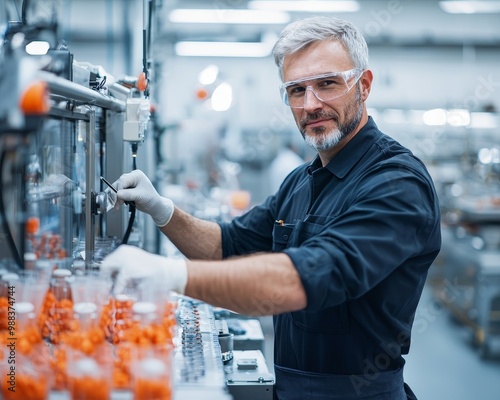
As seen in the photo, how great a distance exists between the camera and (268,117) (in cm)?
752

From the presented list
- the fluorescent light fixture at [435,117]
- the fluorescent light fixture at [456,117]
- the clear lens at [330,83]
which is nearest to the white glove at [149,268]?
the clear lens at [330,83]

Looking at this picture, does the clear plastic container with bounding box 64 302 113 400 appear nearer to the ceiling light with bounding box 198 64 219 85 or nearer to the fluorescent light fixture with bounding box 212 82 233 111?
the ceiling light with bounding box 198 64 219 85

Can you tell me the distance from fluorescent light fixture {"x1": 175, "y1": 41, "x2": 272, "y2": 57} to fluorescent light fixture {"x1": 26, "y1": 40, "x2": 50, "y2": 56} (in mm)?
6355

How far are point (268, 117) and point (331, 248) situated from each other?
633cm

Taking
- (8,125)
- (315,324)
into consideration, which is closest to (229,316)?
(315,324)

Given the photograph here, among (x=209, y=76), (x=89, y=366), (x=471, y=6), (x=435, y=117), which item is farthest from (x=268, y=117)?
(x=89, y=366)

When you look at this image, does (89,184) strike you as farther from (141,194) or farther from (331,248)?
(331,248)

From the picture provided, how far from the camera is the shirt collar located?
170 centimetres

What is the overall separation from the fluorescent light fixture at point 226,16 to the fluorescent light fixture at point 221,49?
2.12ft

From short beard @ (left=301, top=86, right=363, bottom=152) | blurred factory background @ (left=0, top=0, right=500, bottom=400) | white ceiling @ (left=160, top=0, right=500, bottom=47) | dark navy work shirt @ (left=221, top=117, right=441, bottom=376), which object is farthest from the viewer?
white ceiling @ (left=160, top=0, right=500, bottom=47)

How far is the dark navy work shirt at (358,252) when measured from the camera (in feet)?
4.31

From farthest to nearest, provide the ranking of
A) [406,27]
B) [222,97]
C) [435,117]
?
[435,117], [406,27], [222,97]


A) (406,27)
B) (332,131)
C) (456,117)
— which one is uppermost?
(406,27)

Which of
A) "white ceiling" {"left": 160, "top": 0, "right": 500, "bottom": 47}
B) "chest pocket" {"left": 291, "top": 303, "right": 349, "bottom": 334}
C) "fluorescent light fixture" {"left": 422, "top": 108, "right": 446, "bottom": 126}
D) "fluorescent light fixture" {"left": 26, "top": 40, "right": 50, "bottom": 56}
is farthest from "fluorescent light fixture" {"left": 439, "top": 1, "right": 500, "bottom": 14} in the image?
"fluorescent light fixture" {"left": 26, "top": 40, "right": 50, "bottom": 56}
